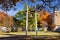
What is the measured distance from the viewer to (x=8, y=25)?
4862 cm

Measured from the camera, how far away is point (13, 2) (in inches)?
440

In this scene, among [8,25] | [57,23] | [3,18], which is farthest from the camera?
[57,23]

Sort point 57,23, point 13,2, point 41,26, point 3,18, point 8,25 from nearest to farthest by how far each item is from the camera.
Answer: point 13,2 → point 3,18 → point 8,25 → point 41,26 → point 57,23

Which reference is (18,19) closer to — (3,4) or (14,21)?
(14,21)

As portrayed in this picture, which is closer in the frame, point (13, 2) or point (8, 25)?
point (13, 2)

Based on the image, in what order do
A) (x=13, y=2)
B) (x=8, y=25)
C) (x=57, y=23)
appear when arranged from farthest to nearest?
(x=57, y=23)
(x=8, y=25)
(x=13, y=2)

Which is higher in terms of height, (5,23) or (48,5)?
(48,5)

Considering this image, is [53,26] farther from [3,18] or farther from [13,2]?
[13,2]

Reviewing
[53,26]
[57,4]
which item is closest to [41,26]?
[53,26]

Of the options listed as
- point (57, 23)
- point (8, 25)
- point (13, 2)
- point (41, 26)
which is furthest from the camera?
point (57, 23)

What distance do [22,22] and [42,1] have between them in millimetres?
37902

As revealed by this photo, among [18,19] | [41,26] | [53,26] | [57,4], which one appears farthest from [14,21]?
[57,4]

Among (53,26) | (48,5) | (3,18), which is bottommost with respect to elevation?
(53,26)

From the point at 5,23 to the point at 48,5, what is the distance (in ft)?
127
